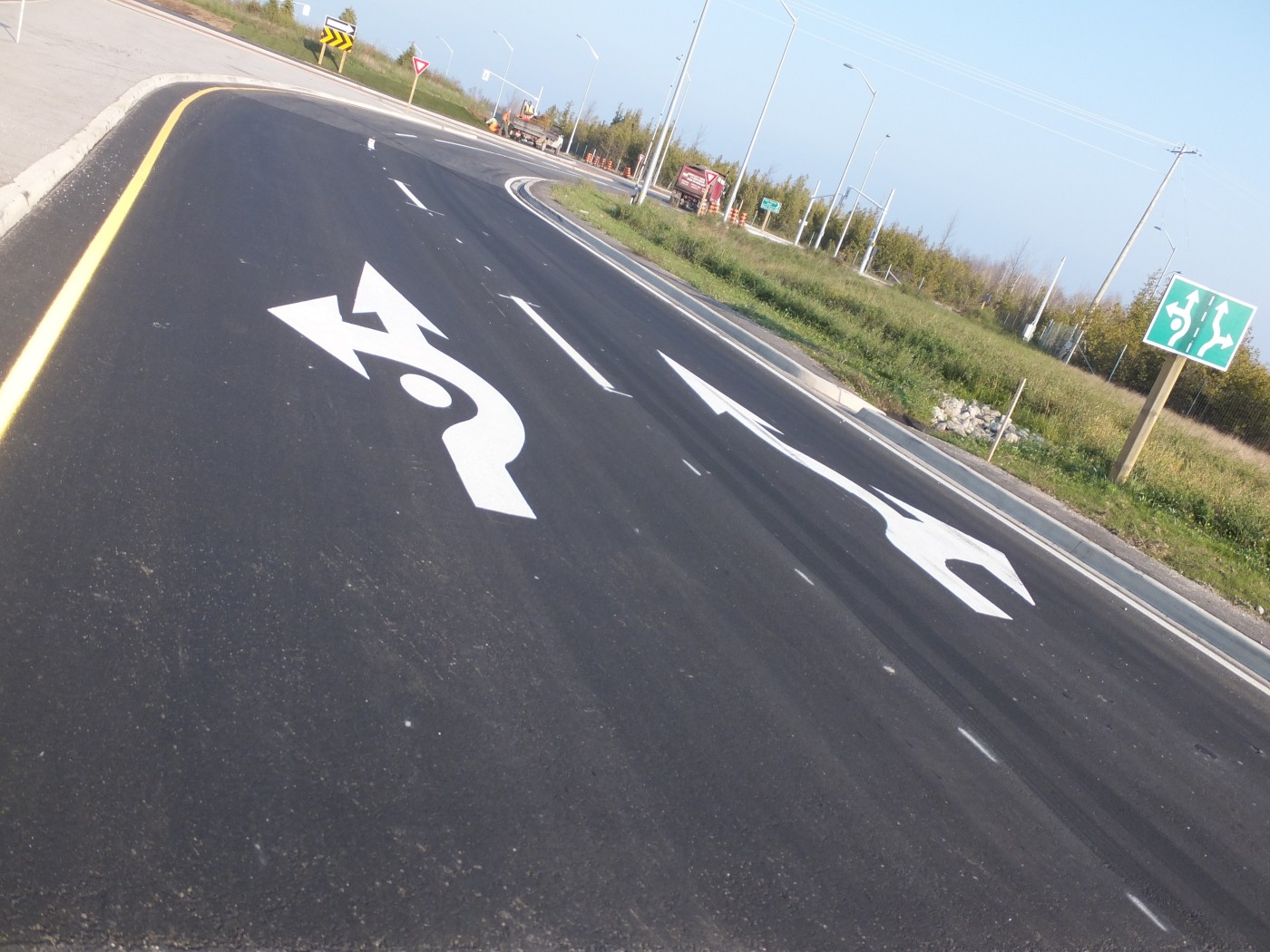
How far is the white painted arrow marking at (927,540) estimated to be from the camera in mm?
8219

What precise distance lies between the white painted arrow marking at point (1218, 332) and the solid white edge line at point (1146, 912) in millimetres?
10414

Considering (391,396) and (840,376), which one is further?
(840,376)

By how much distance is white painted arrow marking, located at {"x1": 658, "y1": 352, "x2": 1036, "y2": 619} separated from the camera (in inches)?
324

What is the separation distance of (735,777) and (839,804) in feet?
1.54

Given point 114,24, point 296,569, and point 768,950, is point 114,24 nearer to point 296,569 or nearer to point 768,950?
point 296,569

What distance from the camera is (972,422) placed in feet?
57.4

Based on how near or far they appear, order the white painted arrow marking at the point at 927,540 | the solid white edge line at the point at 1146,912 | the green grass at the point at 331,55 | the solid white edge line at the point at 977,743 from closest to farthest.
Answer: the solid white edge line at the point at 1146,912 < the solid white edge line at the point at 977,743 < the white painted arrow marking at the point at 927,540 < the green grass at the point at 331,55

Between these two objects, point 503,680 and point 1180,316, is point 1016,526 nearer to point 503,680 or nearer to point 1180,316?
point 1180,316

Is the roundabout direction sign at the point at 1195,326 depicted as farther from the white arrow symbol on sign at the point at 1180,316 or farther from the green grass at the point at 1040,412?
the green grass at the point at 1040,412

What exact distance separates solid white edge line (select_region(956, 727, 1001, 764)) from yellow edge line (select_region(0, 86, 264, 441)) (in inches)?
198

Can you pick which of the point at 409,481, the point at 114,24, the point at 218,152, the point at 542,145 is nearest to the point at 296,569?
the point at 409,481

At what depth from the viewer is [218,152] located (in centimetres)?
1580

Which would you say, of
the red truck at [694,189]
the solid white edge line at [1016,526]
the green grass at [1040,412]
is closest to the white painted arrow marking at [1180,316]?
the green grass at [1040,412]

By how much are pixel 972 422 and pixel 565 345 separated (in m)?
8.56
